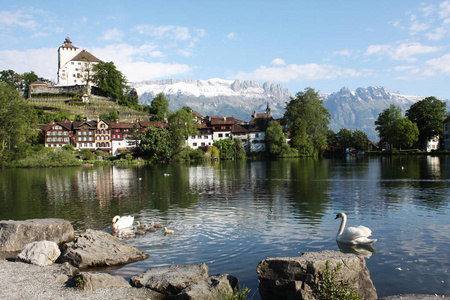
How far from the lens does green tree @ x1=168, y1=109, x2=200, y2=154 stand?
356ft

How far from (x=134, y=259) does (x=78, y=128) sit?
11595cm

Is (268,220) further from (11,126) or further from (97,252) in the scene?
(11,126)

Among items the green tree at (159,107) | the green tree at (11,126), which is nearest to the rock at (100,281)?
the green tree at (11,126)

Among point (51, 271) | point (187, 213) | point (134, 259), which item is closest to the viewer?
point (51, 271)

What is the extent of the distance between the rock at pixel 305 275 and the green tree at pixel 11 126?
294 ft

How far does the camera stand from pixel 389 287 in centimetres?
1137

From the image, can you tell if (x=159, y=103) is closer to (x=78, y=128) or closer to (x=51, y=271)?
(x=78, y=128)

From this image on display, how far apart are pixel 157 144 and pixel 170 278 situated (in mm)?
96788

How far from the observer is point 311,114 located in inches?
4722

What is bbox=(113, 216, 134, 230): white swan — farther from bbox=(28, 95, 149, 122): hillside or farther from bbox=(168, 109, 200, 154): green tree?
bbox=(28, 95, 149, 122): hillside

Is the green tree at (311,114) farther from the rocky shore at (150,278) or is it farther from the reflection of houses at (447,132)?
the rocky shore at (150,278)

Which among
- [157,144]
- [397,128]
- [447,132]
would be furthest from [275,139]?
[447,132]

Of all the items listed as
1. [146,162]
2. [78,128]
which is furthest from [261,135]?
[78,128]

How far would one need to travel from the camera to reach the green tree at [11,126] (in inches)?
3339
